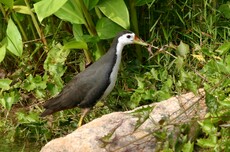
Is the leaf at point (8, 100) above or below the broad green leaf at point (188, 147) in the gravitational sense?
below

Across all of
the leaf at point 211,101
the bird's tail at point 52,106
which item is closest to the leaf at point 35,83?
the bird's tail at point 52,106

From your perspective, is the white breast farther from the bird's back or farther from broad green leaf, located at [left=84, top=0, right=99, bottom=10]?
broad green leaf, located at [left=84, top=0, right=99, bottom=10]

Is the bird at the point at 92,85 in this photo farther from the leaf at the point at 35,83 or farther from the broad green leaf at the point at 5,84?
the broad green leaf at the point at 5,84

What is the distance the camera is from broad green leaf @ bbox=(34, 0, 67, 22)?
6406mm

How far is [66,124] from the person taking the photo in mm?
7082

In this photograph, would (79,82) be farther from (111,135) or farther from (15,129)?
(111,135)

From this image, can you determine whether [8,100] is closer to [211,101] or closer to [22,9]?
[22,9]

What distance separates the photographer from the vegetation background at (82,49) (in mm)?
6943

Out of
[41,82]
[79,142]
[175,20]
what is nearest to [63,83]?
[41,82]

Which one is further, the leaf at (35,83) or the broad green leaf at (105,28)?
the leaf at (35,83)

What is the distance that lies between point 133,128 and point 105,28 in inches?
86.2

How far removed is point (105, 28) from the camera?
709 cm

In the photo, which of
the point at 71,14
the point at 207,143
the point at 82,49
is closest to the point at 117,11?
the point at 71,14

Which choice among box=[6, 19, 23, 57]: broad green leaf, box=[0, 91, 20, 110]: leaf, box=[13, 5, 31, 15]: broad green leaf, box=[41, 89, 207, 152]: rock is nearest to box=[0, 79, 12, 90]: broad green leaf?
box=[0, 91, 20, 110]: leaf
